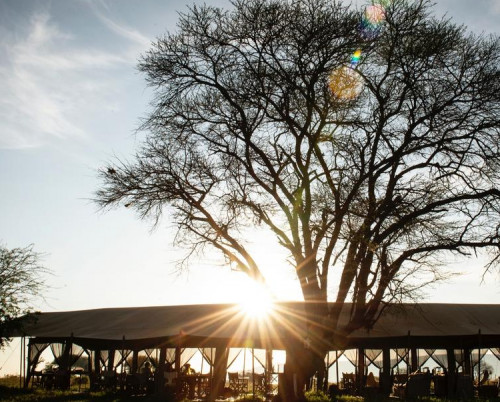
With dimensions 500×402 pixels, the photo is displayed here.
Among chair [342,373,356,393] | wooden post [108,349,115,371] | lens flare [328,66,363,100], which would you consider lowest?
chair [342,373,356,393]

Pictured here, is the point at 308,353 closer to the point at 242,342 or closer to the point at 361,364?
the point at 242,342

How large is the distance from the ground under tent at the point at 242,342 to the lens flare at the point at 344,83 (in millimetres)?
5733

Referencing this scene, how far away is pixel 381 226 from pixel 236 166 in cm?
385

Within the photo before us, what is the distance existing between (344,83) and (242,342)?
33.7 ft

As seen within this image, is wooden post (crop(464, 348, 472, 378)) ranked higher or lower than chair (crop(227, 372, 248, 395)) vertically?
higher

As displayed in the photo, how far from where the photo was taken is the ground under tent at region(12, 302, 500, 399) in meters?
20.0

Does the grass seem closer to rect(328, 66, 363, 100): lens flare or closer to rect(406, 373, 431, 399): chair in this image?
rect(406, 373, 431, 399): chair

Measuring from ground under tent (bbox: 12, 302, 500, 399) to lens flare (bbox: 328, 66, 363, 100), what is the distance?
18.8 feet

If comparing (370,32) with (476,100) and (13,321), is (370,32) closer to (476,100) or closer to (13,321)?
(476,100)

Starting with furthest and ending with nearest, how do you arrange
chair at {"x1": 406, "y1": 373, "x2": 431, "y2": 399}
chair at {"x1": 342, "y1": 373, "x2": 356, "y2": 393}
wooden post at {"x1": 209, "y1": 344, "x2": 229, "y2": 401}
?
1. chair at {"x1": 342, "y1": 373, "x2": 356, "y2": 393}
2. wooden post at {"x1": 209, "y1": 344, "x2": 229, "y2": 401}
3. chair at {"x1": 406, "y1": 373, "x2": 431, "y2": 399}

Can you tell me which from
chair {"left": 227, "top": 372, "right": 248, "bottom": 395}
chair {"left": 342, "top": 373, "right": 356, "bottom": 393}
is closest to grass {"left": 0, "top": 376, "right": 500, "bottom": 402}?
chair {"left": 342, "top": 373, "right": 356, "bottom": 393}

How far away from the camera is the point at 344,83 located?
13578mm

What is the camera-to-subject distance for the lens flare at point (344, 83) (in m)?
13.2

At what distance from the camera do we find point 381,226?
13.8 meters
